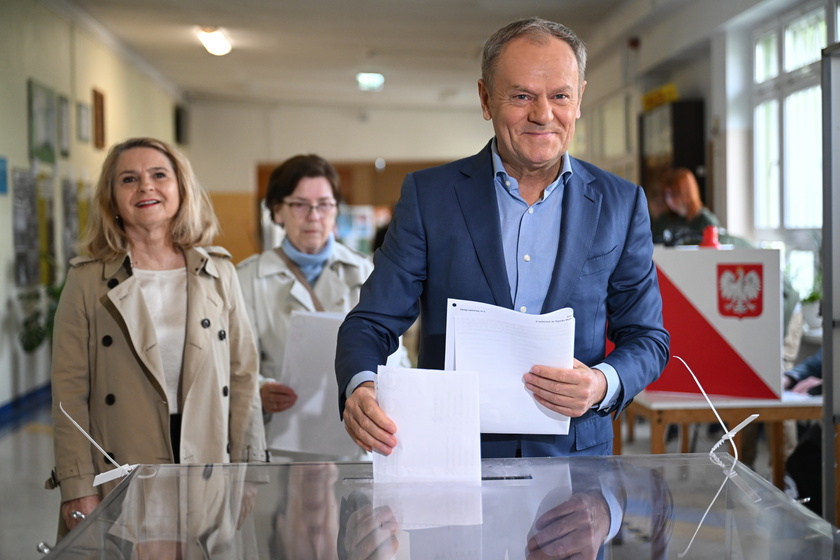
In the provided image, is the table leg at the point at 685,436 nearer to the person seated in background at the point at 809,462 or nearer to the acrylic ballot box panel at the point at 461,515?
the person seated in background at the point at 809,462

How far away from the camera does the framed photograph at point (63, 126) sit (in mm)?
8188

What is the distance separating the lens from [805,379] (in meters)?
4.04

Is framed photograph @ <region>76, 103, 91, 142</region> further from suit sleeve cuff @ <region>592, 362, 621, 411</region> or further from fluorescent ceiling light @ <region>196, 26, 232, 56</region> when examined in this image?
suit sleeve cuff @ <region>592, 362, 621, 411</region>

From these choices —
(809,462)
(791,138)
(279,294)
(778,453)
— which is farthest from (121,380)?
(791,138)

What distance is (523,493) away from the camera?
4.62ft

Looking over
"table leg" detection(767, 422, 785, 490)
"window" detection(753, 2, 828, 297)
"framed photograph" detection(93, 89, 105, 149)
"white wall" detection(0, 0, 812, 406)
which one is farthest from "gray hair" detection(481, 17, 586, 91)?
"framed photograph" detection(93, 89, 105, 149)

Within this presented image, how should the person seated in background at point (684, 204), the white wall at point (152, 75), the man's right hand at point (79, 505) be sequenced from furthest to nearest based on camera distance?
the white wall at point (152, 75), the person seated in background at point (684, 204), the man's right hand at point (79, 505)

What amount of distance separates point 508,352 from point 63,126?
7691 mm

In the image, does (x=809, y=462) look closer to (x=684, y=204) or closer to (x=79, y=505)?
(x=684, y=204)

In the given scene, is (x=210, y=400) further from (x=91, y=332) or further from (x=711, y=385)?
(x=711, y=385)

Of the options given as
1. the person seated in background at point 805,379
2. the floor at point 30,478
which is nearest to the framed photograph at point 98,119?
the floor at point 30,478

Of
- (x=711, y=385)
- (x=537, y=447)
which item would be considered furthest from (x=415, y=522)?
(x=711, y=385)

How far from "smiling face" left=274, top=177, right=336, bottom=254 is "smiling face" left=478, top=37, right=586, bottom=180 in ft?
4.58

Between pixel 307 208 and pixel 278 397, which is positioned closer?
pixel 278 397
